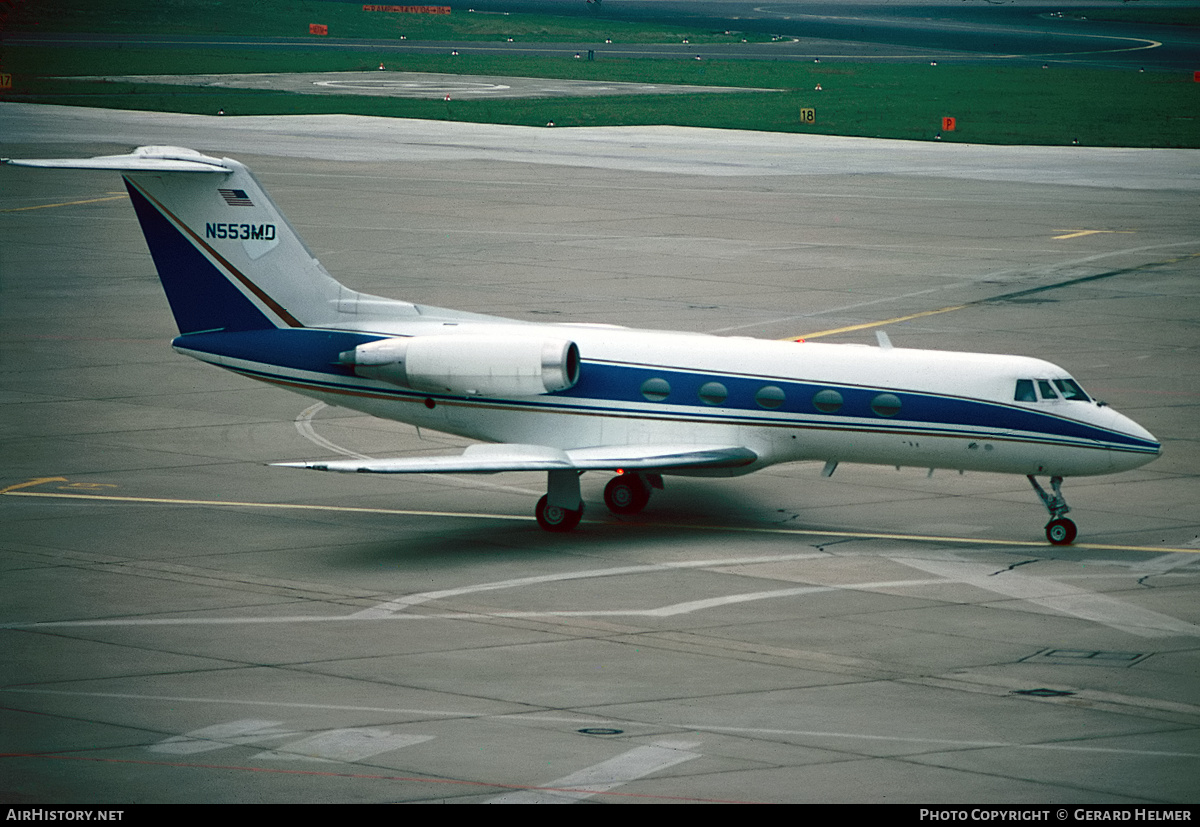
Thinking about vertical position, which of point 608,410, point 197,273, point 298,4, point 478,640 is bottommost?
point 478,640

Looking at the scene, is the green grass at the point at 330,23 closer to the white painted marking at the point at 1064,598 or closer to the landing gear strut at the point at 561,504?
the landing gear strut at the point at 561,504

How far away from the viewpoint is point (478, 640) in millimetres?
Answer: 23172

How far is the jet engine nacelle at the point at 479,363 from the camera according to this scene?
29.4 m

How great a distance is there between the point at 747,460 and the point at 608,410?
2.53 meters

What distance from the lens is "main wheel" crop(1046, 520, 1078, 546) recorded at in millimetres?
27984

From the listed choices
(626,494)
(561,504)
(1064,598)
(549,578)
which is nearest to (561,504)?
(561,504)

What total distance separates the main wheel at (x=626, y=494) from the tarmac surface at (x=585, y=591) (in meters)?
0.48

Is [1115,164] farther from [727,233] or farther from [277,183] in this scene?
[277,183]

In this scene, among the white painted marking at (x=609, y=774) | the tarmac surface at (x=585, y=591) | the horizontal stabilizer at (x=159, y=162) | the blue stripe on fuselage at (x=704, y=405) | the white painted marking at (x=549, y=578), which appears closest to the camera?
the white painted marking at (x=609, y=774)

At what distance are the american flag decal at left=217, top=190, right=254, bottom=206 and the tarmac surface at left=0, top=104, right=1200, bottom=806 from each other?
516 centimetres

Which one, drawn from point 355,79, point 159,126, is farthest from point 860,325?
point 355,79

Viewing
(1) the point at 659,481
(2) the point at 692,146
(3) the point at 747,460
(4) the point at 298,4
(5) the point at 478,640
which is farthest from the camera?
(4) the point at 298,4

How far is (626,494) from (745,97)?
84402 millimetres

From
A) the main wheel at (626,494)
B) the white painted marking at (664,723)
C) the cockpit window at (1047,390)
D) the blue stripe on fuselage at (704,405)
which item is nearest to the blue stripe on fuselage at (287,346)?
the blue stripe on fuselage at (704,405)
